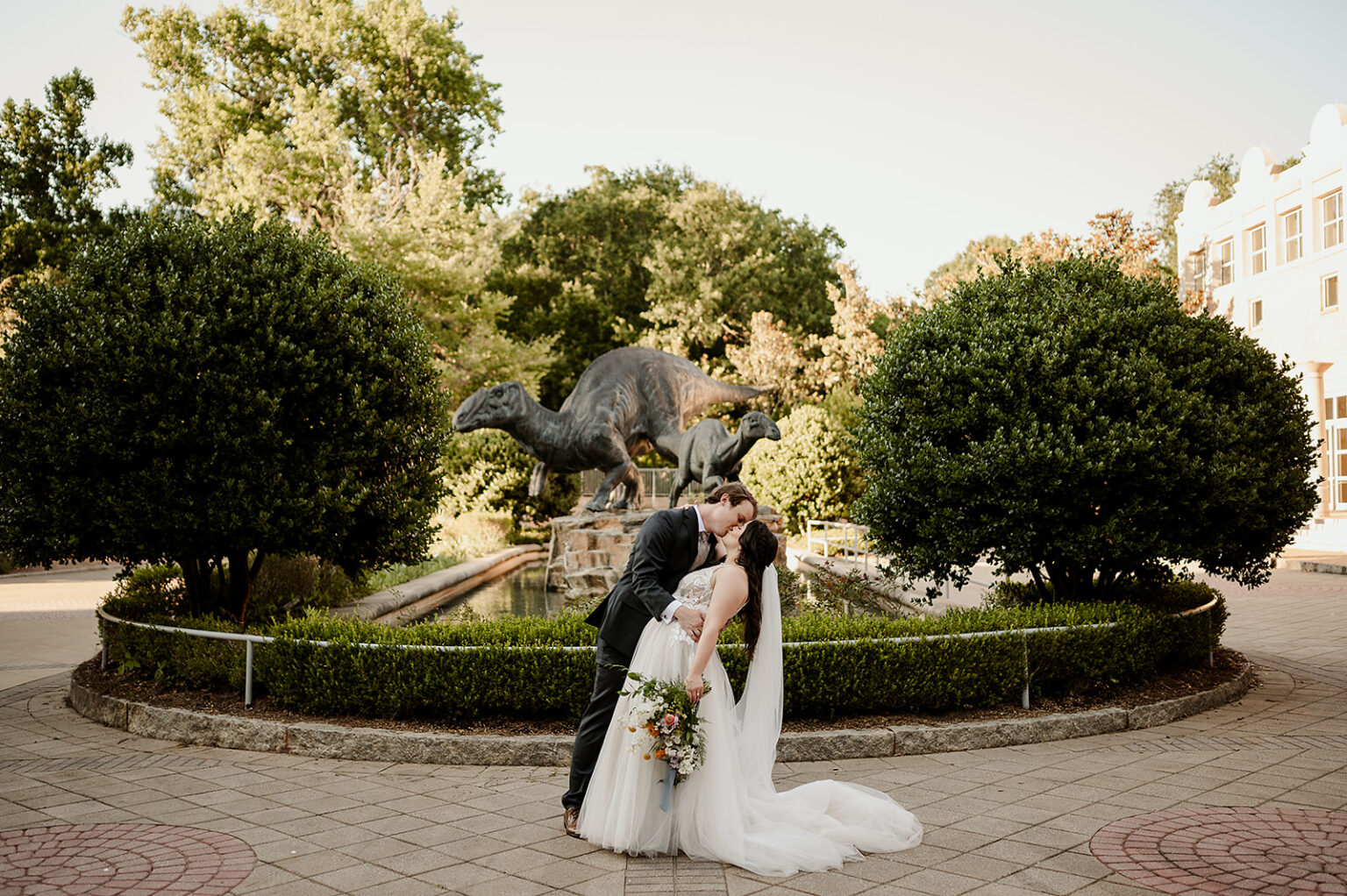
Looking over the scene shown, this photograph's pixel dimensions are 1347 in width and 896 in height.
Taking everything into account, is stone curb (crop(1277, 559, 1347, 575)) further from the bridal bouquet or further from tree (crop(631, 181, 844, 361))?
tree (crop(631, 181, 844, 361))

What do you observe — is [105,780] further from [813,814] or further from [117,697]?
[813,814]

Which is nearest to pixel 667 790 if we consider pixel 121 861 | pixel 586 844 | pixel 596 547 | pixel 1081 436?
pixel 586 844

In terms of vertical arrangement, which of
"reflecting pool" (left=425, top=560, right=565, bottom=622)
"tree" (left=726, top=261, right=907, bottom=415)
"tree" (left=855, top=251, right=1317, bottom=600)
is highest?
"tree" (left=726, top=261, right=907, bottom=415)

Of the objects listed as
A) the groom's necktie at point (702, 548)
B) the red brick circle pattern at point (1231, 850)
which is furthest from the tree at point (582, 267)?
the red brick circle pattern at point (1231, 850)

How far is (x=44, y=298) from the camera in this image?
8.08m

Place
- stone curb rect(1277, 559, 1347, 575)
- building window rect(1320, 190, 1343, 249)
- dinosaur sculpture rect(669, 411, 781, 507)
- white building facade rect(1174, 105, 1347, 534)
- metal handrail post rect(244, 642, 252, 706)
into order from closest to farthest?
metal handrail post rect(244, 642, 252, 706)
dinosaur sculpture rect(669, 411, 781, 507)
stone curb rect(1277, 559, 1347, 575)
white building facade rect(1174, 105, 1347, 534)
building window rect(1320, 190, 1343, 249)

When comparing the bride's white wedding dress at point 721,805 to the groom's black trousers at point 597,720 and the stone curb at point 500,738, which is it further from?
the stone curb at point 500,738

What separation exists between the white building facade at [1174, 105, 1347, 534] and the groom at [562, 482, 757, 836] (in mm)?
24318

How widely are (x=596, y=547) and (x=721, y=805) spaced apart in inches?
351

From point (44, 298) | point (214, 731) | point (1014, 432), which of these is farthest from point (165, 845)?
point (1014, 432)

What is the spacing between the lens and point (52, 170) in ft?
108

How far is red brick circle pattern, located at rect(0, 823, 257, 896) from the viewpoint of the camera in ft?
14.2

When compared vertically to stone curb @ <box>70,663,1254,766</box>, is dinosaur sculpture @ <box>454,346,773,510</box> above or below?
above

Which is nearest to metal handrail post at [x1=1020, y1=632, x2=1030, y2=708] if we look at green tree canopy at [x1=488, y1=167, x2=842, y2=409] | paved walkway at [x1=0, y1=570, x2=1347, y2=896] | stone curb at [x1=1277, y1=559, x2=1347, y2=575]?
paved walkway at [x1=0, y1=570, x2=1347, y2=896]
